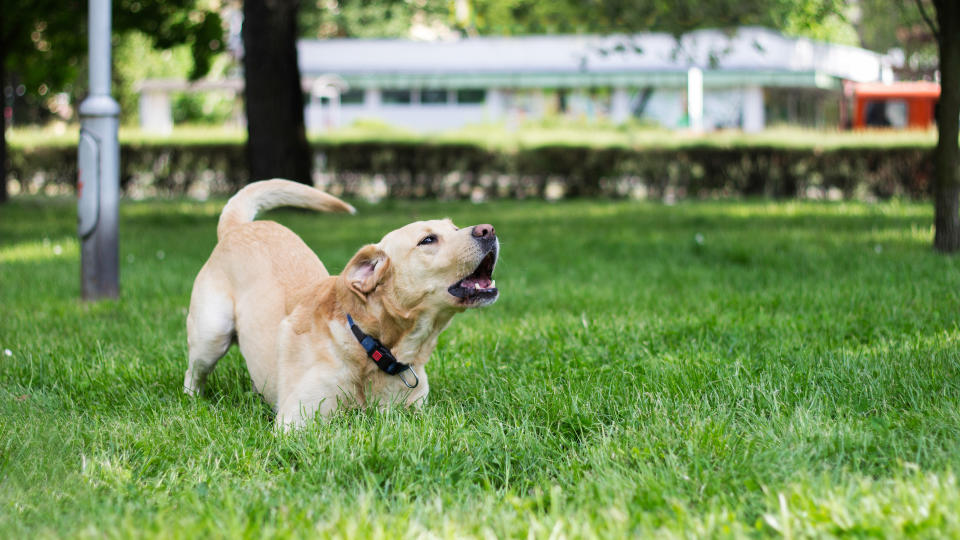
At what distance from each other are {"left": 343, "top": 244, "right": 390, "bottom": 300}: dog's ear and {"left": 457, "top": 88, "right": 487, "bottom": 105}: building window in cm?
3798

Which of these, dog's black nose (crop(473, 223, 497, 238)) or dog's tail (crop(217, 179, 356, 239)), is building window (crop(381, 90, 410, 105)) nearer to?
dog's tail (crop(217, 179, 356, 239))

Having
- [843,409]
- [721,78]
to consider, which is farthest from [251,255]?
[721,78]

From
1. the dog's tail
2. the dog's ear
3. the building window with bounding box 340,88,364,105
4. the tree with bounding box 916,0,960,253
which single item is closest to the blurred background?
the tree with bounding box 916,0,960,253

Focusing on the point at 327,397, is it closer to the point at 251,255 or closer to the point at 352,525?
the point at 251,255

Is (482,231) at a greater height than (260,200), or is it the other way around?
(260,200)

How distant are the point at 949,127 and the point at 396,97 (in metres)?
35.4

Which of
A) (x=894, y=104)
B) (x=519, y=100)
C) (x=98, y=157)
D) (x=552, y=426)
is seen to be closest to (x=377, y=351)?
(x=552, y=426)

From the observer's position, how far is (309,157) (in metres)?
14.4

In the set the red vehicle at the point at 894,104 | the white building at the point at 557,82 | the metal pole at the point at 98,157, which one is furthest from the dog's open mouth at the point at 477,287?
the white building at the point at 557,82

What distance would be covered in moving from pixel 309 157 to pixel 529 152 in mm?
6274

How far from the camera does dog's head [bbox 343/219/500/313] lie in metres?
3.55

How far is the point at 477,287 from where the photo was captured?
11.7ft

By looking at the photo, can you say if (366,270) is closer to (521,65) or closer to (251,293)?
(251,293)

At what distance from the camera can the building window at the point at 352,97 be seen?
42.2m
